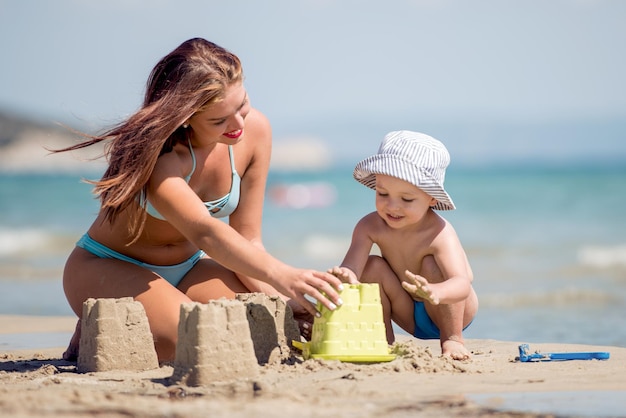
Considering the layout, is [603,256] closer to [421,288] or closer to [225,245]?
[421,288]

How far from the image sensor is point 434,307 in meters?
4.18

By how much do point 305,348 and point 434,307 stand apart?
0.73 metres

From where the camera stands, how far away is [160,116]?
3814 millimetres

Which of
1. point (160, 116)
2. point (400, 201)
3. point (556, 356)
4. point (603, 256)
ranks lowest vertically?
point (556, 356)

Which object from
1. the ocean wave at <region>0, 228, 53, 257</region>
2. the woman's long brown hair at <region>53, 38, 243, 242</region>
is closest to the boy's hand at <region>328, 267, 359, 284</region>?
the woman's long brown hair at <region>53, 38, 243, 242</region>

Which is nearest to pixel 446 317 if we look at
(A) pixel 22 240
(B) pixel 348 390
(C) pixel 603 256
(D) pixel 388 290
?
(D) pixel 388 290

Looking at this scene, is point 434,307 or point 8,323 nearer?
point 434,307

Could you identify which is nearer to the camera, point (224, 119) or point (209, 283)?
point (224, 119)

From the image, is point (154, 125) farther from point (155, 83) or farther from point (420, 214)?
point (420, 214)

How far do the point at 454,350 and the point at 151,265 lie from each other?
1.53 meters

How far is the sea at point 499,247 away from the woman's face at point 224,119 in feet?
1.95

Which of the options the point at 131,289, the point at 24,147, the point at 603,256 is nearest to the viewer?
the point at 131,289

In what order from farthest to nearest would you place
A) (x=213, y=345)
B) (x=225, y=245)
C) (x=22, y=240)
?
(x=22, y=240)
(x=225, y=245)
(x=213, y=345)

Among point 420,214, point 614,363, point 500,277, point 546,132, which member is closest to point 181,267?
point 420,214
